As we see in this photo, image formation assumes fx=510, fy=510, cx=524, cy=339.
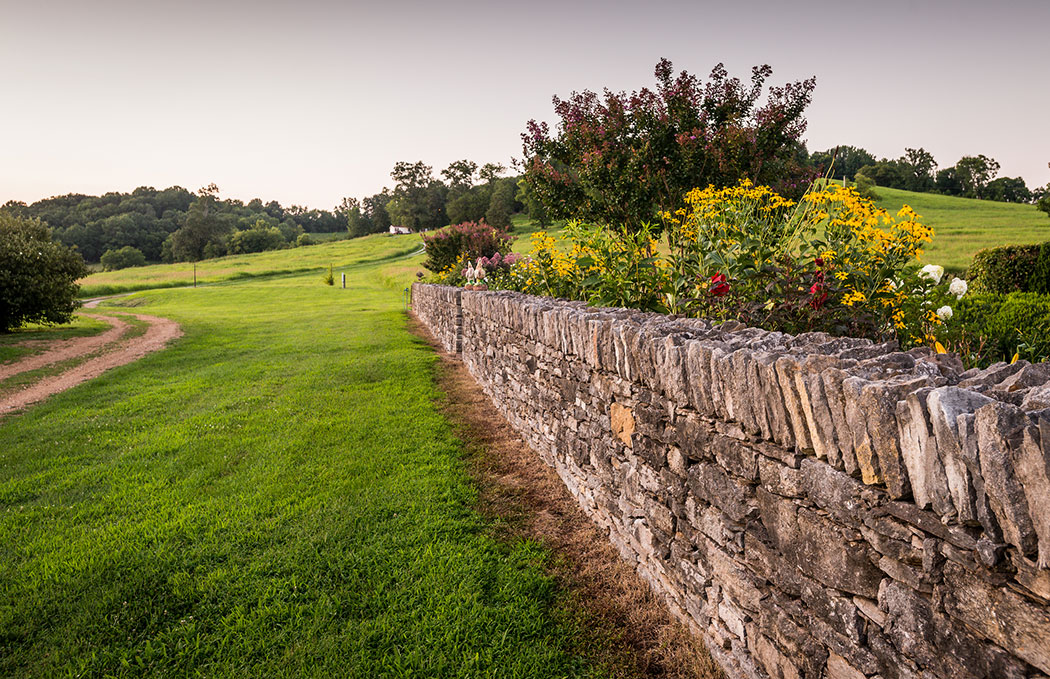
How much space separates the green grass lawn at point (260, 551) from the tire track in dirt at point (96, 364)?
107 cm

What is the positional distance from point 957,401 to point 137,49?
3423cm

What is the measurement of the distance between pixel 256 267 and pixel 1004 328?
59.7 meters

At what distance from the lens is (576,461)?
4434 mm

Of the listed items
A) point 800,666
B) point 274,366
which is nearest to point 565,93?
point 274,366

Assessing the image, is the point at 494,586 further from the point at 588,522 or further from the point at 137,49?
the point at 137,49

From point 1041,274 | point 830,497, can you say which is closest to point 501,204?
point 1041,274

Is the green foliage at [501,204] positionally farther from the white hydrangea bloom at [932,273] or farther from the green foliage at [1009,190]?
the green foliage at [1009,190]

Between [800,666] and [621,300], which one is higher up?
[621,300]

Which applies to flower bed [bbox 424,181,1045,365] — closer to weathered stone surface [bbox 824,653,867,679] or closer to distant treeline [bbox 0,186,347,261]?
weathered stone surface [bbox 824,653,867,679]

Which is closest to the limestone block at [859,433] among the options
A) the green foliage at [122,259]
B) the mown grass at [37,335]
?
the mown grass at [37,335]

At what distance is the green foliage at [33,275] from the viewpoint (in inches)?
528

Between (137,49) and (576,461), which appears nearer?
(576,461)

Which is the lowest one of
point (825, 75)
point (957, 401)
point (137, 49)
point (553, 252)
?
point (957, 401)

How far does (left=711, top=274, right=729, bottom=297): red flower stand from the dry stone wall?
1.07 ft
